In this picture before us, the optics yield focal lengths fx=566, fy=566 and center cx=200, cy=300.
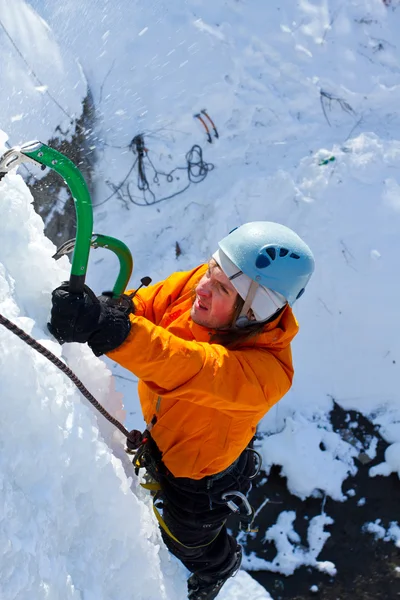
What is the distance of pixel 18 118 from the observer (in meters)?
5.00

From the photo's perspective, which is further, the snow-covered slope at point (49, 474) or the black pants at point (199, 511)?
the black pants at point (199, 511)

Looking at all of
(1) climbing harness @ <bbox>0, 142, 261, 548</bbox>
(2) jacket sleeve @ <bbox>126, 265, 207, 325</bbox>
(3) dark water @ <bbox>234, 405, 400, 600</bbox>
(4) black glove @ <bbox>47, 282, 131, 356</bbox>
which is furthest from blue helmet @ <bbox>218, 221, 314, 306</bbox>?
(3) dark water @ <bbox>234, 405, 400, 600</bbox>

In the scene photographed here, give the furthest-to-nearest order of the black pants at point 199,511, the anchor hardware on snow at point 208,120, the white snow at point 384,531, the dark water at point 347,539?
1. the anchor hardware on snow at point 208,120
2. the white snow at point 384,531
3. the dark water at point 347,539
4. the black pants at point 199,511

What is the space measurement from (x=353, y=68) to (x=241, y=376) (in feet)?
18.2

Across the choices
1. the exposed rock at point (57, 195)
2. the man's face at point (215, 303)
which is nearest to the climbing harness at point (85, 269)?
the man's face at point (215, 303)

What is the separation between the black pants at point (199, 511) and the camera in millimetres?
2441

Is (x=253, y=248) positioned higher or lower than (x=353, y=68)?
higher

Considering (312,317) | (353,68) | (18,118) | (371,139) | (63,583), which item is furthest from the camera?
(353,68)

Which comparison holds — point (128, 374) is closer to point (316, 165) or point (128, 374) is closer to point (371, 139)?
point (316, 165)

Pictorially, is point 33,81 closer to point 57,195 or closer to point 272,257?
point 57,195

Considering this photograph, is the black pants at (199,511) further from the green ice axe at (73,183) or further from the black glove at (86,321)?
the green ice axe at (73,183)

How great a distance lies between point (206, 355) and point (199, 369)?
6cm

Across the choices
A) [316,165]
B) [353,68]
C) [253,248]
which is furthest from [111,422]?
[353,68]

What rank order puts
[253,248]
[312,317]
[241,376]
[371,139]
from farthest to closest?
[371,139], [312,317], [253,248], [241,376]
